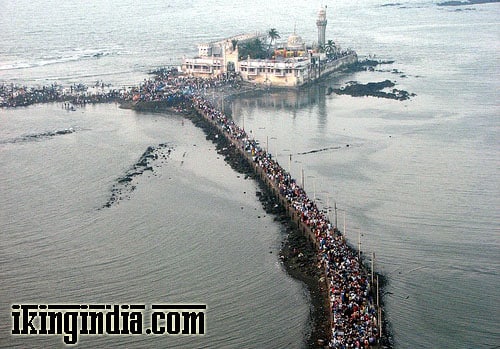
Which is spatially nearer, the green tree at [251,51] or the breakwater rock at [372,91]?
the breakwater rock at [372,91]

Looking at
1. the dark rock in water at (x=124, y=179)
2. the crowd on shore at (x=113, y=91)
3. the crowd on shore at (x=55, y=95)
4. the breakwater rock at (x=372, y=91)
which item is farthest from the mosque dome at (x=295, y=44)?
the dark rock in water at (x=124, y=179)

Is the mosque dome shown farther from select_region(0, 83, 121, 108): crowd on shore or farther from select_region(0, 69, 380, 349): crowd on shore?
select_region(0, 83, 121, 108): crowd on shore

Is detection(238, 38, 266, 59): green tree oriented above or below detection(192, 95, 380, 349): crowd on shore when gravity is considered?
above

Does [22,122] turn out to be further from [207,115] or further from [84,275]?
[84,275]

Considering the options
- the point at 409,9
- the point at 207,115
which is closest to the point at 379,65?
the point at 207,115

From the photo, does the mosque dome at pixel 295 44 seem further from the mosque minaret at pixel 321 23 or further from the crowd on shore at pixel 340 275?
the crowd on shore at pixel 340 275

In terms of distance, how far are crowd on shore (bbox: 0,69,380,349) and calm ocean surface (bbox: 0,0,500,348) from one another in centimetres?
95

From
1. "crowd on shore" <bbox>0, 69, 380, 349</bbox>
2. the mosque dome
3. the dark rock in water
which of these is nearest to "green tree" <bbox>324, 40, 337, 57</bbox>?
the mosque dome

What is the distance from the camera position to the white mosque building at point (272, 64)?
162ft

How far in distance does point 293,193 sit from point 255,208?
5.03 ft

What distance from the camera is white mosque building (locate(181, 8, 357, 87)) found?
49.4 meters

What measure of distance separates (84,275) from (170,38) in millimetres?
62336

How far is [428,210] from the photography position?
25.1 metres

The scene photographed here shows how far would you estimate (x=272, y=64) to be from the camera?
49344 millimetres
